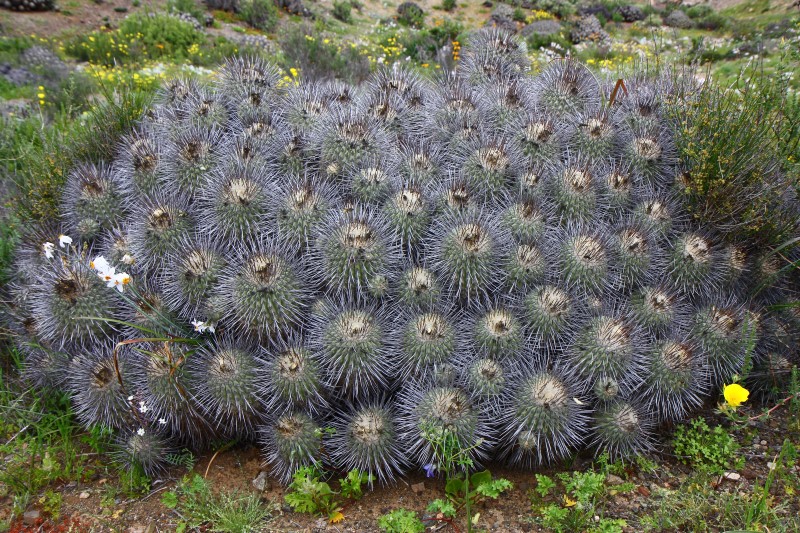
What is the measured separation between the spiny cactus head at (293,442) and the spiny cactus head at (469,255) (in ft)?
3.61

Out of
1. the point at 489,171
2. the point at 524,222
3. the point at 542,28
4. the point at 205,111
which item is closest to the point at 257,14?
the point at 542,28

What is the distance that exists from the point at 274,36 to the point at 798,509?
18548mm

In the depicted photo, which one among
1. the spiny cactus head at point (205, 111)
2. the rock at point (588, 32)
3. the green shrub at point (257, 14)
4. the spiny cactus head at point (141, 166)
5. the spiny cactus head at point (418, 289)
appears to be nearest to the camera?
the spiny cactus head at point (418, 289)

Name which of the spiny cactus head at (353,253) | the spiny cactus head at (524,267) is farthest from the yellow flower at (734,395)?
the spiny cactus head at (353,253)

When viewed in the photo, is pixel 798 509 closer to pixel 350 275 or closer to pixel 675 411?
pixel 675 411

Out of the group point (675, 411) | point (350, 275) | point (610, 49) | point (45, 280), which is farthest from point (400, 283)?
point (610, 49)

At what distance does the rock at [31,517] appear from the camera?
3025 millimetres

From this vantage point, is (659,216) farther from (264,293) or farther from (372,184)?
(264,293)

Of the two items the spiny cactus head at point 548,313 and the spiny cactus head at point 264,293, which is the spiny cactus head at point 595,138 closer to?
the spiny cactus head at point 548,313

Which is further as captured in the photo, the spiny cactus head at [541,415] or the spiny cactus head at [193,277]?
the spiny cactus head at [193,277]

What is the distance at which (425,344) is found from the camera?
310 cm

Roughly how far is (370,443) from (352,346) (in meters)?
0.52

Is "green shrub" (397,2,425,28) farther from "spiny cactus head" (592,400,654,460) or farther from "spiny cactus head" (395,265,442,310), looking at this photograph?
"spiny cactus head" (592,400,654,460)

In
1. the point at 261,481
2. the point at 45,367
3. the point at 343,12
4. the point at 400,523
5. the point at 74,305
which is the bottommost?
the point at 261,481
